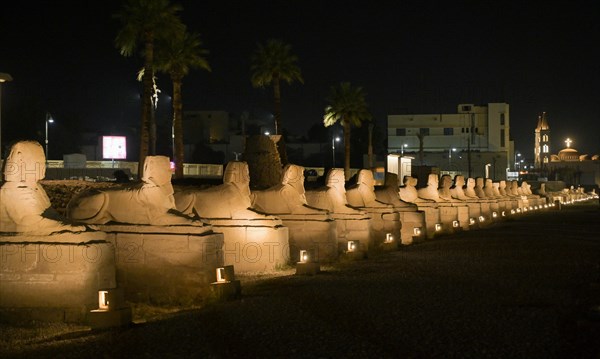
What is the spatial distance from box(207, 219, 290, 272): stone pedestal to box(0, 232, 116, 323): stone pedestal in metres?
5.17

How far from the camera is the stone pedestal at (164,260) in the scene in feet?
41.3

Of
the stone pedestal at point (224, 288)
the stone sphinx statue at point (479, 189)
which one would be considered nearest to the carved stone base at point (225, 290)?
the stone pedestal at point (224, 288)

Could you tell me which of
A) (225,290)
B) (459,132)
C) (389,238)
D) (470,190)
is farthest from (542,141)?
(225,290)

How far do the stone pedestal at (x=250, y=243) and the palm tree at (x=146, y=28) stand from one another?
1469 centimetres

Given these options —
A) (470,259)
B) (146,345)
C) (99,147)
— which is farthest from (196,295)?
(99,147)

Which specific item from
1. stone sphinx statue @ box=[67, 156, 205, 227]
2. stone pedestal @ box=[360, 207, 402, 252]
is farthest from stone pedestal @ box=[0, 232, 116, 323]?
stone pedestal @ box=[360, 207, 402, 252]

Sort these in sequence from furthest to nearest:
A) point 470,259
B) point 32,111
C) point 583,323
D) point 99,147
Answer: point 99,147 < point 32,111 < point 470,259 < point 583,323

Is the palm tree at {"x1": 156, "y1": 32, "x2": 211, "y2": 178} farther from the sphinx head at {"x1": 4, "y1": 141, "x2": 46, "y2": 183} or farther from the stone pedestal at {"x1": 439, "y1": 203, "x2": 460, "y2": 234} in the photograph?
the sphinx head at {"x1": 4, "y1": 141, "x2": 46, "y2": 183}

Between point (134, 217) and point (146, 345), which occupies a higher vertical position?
point (134, 217)

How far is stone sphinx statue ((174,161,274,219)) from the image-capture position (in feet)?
50.7

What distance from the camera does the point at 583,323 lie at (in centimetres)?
927

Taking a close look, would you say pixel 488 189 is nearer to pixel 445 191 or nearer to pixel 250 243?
pixel 445 191

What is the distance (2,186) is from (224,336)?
4.12 meters

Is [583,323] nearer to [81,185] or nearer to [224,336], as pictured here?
[224,336]
